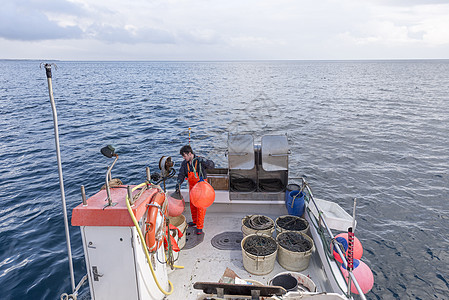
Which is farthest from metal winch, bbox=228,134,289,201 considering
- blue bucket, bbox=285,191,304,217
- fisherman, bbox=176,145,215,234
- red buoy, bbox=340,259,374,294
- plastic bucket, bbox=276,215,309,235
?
red buoy, bbox=340,259,374,294

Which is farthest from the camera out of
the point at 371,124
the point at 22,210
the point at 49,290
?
the point at 371,124

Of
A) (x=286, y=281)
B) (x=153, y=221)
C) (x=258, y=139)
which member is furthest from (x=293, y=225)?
(x=258, y=139)

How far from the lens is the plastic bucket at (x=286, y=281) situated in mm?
4707

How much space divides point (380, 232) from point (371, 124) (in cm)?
1863

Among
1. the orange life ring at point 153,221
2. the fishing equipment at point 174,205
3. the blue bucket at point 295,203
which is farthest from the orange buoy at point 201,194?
the blue bucket at point 295,203

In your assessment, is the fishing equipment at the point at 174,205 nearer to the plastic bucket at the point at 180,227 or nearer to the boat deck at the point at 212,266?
the plastic bucket at the point at 180,227

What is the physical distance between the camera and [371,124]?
26.4 metres

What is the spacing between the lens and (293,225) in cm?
654

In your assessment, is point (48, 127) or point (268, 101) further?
point (268, 101)

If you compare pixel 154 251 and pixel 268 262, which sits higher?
pixel 154 251

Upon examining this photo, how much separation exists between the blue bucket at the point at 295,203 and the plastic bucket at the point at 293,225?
0.41 metres

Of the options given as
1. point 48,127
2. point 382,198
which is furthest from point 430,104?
point 48,127

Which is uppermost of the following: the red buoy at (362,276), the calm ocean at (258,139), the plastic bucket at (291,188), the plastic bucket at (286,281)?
the plastic bucket at (291,188)

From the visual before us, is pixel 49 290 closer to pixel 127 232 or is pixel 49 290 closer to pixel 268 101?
pixel 127 232
